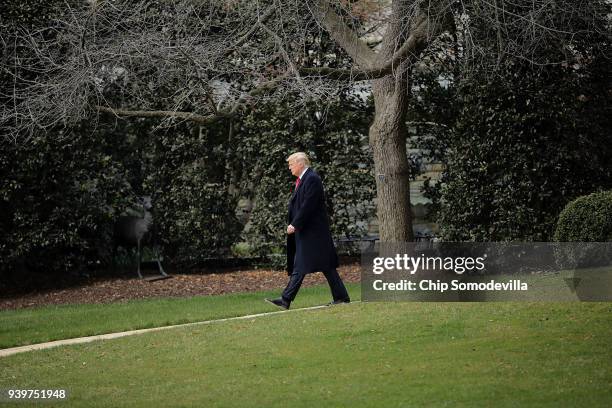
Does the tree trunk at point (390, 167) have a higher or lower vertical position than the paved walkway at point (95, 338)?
higher

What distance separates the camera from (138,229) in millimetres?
16672

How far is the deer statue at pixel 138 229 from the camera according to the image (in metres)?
16.7

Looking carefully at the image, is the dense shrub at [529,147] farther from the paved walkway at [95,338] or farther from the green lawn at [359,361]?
the paved walkway at [95,338]

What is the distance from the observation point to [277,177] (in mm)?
16797

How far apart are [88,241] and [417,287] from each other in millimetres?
7065

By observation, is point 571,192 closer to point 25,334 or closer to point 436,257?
point 436,257

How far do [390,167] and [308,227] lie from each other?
3406 mm

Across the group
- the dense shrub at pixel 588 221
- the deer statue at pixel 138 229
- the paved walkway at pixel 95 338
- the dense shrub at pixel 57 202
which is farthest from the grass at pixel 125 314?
the dense shrub at pixel 588 221

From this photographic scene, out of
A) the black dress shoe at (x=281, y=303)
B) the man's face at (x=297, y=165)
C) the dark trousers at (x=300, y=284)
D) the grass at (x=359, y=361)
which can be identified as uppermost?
the man's face at (x=297, y=165)

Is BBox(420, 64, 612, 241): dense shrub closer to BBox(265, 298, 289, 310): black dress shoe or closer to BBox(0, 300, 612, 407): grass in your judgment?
BBox(0, 300, 612, 407): grass

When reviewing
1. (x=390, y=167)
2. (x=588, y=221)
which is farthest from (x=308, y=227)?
(x=390, y=167)

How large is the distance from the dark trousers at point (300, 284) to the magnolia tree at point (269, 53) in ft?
6.84

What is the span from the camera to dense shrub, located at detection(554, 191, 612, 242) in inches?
440

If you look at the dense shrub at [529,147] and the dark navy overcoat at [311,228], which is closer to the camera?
the dark navy overcoat at [311,228]
